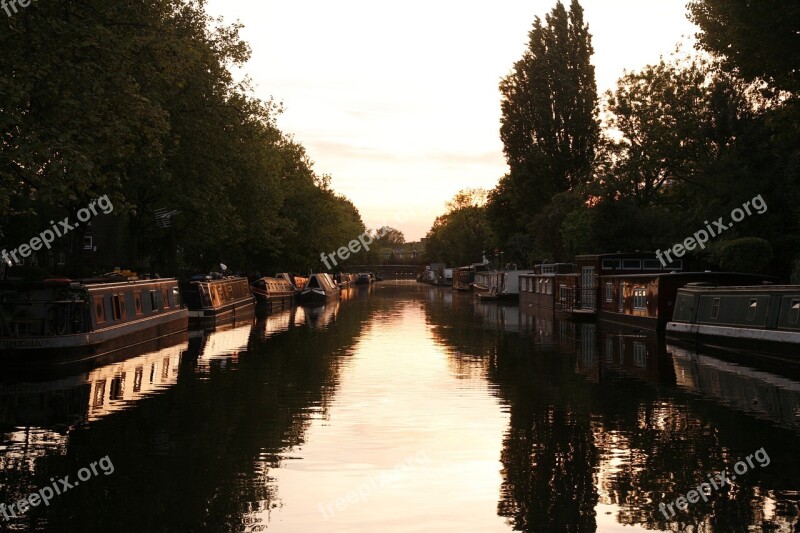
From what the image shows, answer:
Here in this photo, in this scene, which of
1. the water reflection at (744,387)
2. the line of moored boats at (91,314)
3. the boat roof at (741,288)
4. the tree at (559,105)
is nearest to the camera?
the water reflection at (744,387)

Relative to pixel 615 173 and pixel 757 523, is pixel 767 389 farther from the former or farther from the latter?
pixel 615 173

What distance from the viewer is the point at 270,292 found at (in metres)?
76.1

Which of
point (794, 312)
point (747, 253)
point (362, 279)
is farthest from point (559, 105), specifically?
point (362, 279)

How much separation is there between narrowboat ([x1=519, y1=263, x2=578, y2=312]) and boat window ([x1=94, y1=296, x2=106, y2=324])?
3318 cm

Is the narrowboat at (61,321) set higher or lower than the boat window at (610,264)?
lower

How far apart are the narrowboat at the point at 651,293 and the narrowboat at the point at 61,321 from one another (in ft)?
76.3

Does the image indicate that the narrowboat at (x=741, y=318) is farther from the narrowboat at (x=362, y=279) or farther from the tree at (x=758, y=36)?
the narrowboat at (x=362, y=279)

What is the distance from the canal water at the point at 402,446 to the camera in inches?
434

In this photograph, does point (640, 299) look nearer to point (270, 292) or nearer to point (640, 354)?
point (640, 354)

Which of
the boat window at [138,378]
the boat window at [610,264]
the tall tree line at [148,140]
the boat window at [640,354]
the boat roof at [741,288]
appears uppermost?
the tall tree line at [148,140]

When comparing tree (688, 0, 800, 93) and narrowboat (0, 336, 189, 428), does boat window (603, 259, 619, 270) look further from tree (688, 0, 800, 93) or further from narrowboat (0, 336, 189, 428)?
narrowboat (0, 336, 189, 428)

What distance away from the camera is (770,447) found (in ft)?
49.4

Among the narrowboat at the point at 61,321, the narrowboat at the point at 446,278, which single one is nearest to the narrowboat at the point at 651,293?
the narrowboat at the point at 61,321

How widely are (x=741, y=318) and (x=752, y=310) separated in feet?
2.50
